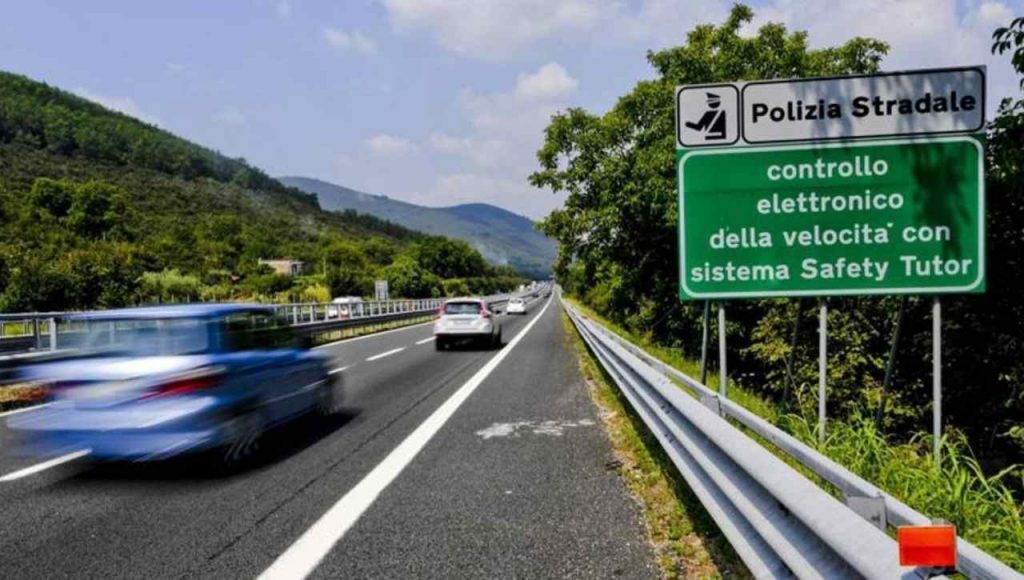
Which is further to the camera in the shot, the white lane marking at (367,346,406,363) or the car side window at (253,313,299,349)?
the white lane marking at (367,346,406,363)

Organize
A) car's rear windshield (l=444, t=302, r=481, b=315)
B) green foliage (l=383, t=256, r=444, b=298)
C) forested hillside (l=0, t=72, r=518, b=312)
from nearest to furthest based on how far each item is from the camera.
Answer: car's rear windshield (l=444, t=302, r=481, b=315)
forested hillside (l=0, t=72, r=518, b=312)
green foliage (l=383, t=256, r=444, b=298)

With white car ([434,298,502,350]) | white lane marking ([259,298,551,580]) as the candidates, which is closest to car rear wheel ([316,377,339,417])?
white lane marking ([259,298,551,580])

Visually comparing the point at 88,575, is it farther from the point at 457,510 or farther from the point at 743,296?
the point at 743,296

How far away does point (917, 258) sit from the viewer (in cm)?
590

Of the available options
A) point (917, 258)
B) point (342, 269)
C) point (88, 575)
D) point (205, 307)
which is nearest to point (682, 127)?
point (917, 258)

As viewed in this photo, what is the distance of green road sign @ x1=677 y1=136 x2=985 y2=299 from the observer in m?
5.83

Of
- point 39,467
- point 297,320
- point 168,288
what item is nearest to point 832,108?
point 39,467

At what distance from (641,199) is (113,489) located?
1625 cm

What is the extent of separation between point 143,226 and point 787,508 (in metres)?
122

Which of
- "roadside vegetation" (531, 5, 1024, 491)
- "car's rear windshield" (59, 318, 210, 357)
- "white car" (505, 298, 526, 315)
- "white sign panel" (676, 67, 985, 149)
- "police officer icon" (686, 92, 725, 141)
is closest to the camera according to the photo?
"white sign panel" (676, 67, 985, 149)

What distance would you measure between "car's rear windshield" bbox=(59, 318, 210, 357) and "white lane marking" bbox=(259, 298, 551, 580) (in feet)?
6.06

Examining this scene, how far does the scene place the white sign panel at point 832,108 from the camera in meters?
5.78

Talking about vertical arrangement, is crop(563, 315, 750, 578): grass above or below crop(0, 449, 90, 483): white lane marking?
above

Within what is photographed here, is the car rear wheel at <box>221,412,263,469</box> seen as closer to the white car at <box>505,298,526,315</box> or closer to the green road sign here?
the green road sign
